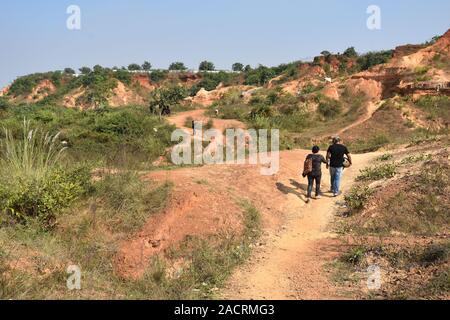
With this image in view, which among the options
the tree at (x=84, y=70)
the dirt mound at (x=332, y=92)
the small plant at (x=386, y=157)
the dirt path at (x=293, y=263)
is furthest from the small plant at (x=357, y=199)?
the tree at (x=84, y=70)

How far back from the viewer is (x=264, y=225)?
7168 mm

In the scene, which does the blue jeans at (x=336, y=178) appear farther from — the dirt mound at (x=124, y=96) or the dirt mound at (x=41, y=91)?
the dirt mound at (x=41, y=91)

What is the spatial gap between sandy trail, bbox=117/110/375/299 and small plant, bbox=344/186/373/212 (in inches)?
16.0

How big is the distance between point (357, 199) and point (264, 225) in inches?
69.7

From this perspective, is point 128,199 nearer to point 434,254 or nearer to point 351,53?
point 434,254

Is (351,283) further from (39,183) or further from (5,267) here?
(39,183)

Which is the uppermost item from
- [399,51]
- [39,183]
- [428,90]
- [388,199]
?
[399,51]

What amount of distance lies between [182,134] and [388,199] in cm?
1129

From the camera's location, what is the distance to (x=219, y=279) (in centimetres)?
521

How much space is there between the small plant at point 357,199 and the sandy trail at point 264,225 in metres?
0.41

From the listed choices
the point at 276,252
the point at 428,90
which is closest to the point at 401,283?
the point at 276,252

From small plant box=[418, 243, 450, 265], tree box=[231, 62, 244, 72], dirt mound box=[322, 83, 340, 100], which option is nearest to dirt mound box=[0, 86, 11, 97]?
tree box=[231, 62, 244, 72]

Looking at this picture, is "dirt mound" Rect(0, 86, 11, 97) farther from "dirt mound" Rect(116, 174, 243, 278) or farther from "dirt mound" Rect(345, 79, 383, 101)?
"dirt mound" Rect(116, 174, 243, 278)

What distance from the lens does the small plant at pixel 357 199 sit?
293 inches
